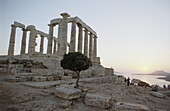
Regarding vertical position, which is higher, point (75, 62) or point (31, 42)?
point (31, 42)

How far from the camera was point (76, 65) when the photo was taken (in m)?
7.33

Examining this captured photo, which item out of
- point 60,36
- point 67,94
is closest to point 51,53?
point 60,36

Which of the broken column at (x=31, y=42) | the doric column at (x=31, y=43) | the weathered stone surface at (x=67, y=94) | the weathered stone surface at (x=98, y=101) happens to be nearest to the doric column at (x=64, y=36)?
the doric column at (x=31, y=43)

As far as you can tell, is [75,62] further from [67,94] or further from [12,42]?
[12,42]

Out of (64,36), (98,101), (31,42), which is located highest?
(64,36)

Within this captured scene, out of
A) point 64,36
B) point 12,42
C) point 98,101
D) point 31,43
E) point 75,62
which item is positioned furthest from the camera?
point 12,42

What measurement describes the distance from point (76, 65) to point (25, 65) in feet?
33.3


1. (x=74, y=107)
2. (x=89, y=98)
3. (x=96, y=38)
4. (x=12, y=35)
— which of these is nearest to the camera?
(x=74, y=107)

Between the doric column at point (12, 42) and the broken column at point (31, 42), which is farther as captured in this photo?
the doric column at point (12, 42)

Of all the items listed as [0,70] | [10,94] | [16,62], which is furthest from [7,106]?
[16,62]

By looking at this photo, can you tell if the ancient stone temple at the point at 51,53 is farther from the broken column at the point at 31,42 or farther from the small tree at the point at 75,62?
the small tree at the point at 75,62

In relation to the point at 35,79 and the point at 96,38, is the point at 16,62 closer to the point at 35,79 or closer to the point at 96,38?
the point at 35,79

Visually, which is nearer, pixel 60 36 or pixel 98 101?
pixel 98 101

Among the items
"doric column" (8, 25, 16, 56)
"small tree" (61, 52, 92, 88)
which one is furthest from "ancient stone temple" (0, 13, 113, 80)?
"small tree" (61, 52, 92, 88)
